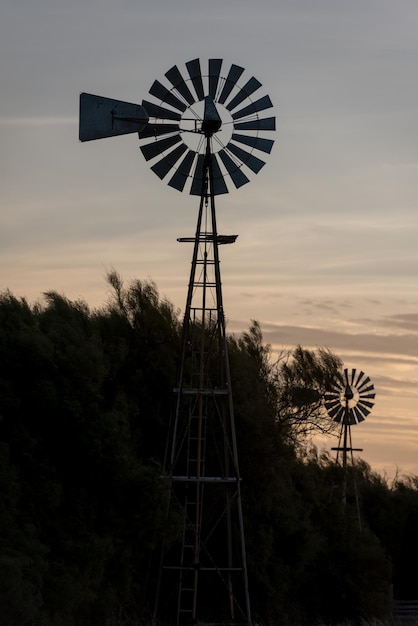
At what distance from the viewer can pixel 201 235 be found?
23922 mm

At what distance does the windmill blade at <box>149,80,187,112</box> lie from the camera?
76.0ft

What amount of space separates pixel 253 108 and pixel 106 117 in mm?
3086

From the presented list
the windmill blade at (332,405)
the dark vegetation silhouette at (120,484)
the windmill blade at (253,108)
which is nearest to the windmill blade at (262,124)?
the windmill blade at (253,108)

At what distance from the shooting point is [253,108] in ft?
77.7

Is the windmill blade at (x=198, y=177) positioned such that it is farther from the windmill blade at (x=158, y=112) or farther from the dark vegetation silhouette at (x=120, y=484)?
the dark vegetation silhouette at (x=120, y=484)

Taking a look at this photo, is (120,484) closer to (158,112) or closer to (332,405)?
(158,112)

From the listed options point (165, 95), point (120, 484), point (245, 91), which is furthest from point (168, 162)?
point (120, 484)

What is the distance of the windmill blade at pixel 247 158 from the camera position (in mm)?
23875

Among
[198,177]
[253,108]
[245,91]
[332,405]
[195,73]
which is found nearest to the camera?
[195,73]

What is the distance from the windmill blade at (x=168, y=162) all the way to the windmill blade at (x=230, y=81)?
124 cm

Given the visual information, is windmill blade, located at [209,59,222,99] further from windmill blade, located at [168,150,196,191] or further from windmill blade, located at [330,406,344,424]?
windmill blade, located at [330,406,344,424]

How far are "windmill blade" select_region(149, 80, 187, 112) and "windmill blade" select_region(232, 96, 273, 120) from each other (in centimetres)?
105

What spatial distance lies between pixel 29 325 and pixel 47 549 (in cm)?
476

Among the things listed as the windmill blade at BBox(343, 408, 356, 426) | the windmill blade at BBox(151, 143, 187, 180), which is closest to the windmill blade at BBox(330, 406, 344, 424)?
the windmill blade at BBox(343, 408, 356, 426)
